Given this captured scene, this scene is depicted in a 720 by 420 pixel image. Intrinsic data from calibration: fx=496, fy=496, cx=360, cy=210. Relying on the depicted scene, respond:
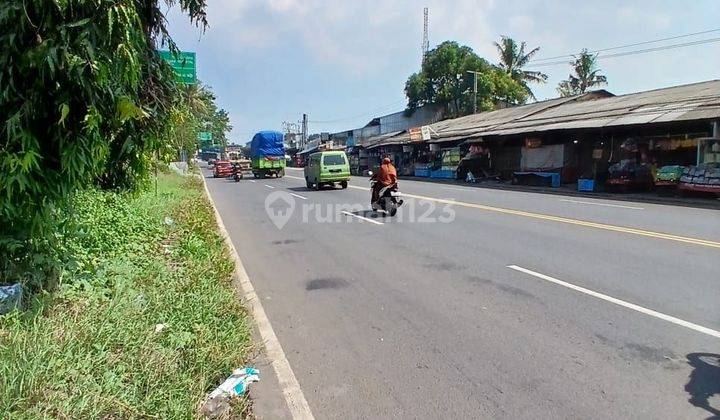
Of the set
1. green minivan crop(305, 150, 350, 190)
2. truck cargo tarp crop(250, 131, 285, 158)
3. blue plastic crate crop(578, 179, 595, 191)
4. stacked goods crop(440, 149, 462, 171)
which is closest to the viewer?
blue plastic crate crop(578, 179, 595, 191)

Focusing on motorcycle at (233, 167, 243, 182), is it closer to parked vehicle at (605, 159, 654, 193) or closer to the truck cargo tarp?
the truck cargo tarp

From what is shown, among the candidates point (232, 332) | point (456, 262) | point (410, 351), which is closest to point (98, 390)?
point (232, 332)

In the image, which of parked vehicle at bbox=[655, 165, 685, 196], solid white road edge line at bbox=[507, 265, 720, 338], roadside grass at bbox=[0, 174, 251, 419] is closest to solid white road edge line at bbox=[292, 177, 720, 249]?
solid white road edge line at bbox=[507, 265, 720, 338]

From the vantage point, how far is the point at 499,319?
497 centimetres

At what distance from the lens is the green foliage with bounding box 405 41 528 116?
147 ft

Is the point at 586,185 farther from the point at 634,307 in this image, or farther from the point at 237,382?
the point at 237,382

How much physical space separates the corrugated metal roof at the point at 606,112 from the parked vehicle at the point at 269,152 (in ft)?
37.3

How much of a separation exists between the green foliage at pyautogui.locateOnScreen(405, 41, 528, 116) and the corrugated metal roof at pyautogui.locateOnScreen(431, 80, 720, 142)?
352 inches

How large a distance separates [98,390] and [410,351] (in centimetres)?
238

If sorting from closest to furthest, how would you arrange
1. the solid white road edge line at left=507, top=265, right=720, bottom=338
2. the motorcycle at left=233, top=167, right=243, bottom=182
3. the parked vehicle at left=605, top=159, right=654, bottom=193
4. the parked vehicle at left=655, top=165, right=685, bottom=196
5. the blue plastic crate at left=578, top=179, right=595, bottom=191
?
the solid white road edge line at left=507, top=265, right=720, bottom=338 < the parked vehicle at left=655, top=165, right=685, bottom=196 < the parked vehicle at left=605, top=159, right=654, bottom=193 < the blue plastic crate at left=578, top=179, right=595, bottom=191 < the motorcycle at left=233, top=167, right=243, bottom=182

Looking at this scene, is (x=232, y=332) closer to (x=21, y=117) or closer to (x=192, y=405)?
(x=192, y=405)

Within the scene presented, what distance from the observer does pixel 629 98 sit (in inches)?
1024

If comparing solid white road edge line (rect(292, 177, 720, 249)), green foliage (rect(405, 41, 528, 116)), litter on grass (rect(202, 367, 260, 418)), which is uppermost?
green foliage (rect(405, 41, 528, 116))

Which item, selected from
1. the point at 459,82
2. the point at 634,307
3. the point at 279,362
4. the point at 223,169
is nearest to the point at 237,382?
the point at 279,362
